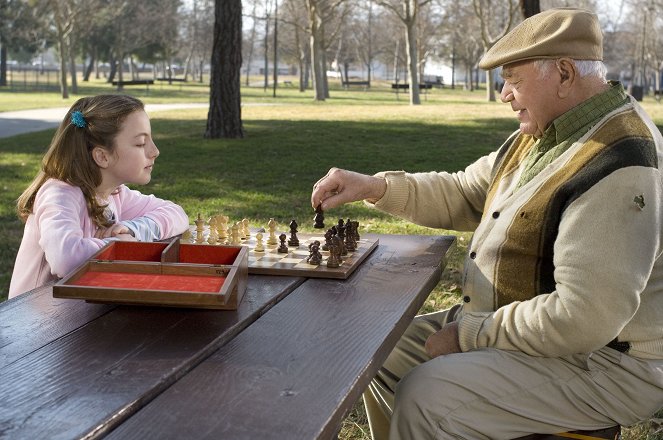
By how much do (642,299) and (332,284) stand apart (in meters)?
0.87

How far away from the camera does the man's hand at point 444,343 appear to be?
2395mm

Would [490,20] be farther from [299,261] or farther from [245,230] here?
[299,261]

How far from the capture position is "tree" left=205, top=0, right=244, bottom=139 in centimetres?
1312

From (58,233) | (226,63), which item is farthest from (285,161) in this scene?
(58,233)

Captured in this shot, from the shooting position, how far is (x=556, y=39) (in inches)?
94.0

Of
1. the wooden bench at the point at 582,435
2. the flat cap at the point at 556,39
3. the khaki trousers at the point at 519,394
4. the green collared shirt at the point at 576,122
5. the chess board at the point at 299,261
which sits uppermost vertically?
the flat cap at the point at 556,39

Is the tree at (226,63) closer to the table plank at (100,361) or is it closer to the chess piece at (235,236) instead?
the chess piece at (235,236)

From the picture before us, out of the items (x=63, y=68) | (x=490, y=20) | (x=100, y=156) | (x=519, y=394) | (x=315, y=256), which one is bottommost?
(x=519, y=394)

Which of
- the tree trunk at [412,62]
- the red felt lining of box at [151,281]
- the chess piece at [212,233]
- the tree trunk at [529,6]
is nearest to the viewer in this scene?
the red felt lining of box at [151,281]

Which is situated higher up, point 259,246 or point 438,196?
point 438,196

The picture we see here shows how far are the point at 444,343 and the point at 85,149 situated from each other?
148 centimetres

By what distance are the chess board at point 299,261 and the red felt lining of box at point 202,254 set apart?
0.18 meters

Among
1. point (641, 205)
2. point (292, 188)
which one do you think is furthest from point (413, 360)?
point (292, 188)

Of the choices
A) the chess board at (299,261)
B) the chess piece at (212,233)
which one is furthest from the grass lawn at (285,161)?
the chess piece at (212,233)
